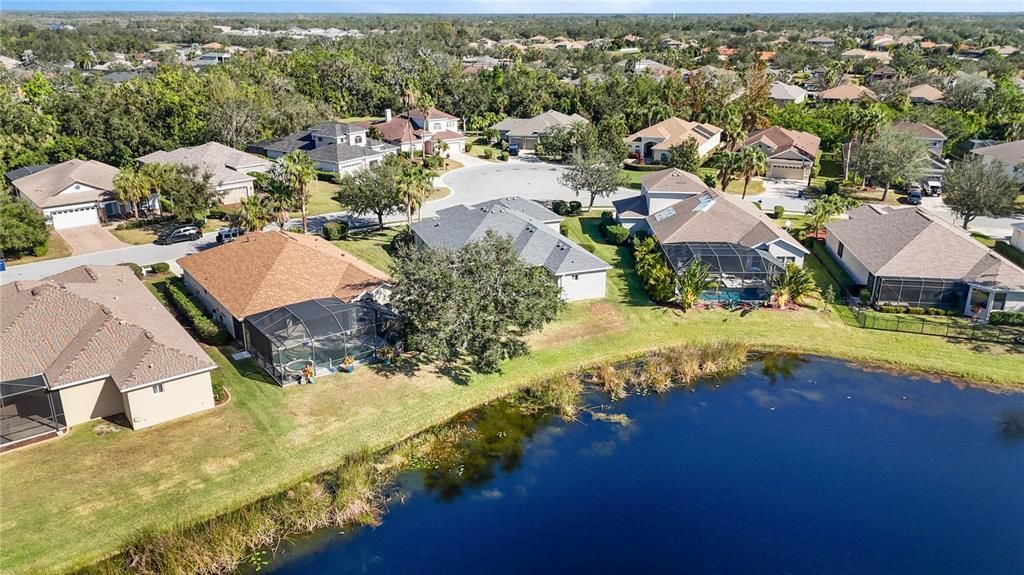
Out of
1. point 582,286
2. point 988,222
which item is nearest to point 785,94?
point 988,222

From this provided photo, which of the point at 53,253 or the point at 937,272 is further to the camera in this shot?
the point at 53,253

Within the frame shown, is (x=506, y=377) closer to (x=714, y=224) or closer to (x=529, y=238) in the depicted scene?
A: (x=529, y=238)

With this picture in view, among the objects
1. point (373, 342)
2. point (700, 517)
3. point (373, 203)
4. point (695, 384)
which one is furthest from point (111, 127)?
point (700, 517)

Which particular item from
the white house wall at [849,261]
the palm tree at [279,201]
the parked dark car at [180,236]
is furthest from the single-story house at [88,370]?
the white house wall at [849,261]

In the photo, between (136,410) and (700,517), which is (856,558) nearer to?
(700,517)

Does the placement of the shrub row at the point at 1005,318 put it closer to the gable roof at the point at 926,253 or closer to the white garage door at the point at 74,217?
the gable roof at the point at 926,253
